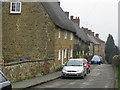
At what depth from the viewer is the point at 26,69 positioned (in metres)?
18.8

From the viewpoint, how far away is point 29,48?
2780cm

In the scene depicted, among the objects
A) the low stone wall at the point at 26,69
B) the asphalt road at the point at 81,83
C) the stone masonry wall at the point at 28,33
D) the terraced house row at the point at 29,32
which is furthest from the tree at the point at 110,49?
the asphalt road at the point at 81,83

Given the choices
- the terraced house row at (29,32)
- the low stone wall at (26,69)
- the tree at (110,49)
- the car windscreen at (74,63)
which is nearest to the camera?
the low stone wall at (26,69)

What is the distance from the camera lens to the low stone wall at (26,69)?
16.0 metres

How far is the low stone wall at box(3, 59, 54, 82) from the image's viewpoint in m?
16.0

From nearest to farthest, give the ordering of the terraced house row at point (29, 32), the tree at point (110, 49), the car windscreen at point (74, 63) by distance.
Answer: the car windscreen at point (74, 63) → the terraced house row at point (29, 32) → the tree at point (110, 49)

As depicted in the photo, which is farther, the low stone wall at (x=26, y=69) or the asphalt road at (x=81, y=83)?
the low stone wall at (x=26, y=69)

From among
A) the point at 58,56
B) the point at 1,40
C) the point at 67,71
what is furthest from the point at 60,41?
the point at 67,71

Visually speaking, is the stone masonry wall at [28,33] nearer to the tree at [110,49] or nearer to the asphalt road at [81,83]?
the asphalt road at [81,83]

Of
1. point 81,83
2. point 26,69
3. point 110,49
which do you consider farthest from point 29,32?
point 110,49

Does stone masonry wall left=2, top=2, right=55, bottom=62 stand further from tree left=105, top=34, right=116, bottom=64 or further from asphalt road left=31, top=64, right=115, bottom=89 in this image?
tree left=105, top=34, right=116, bottom=64

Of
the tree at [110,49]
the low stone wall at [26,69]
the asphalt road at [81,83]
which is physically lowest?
the asphalt road at [81,83]

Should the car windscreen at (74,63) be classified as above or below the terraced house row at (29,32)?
below

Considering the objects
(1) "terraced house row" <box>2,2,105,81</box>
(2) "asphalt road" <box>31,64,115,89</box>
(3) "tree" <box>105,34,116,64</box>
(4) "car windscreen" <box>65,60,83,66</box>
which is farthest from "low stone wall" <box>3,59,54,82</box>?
(3) "tree" <box>105,34,116,64</box>
